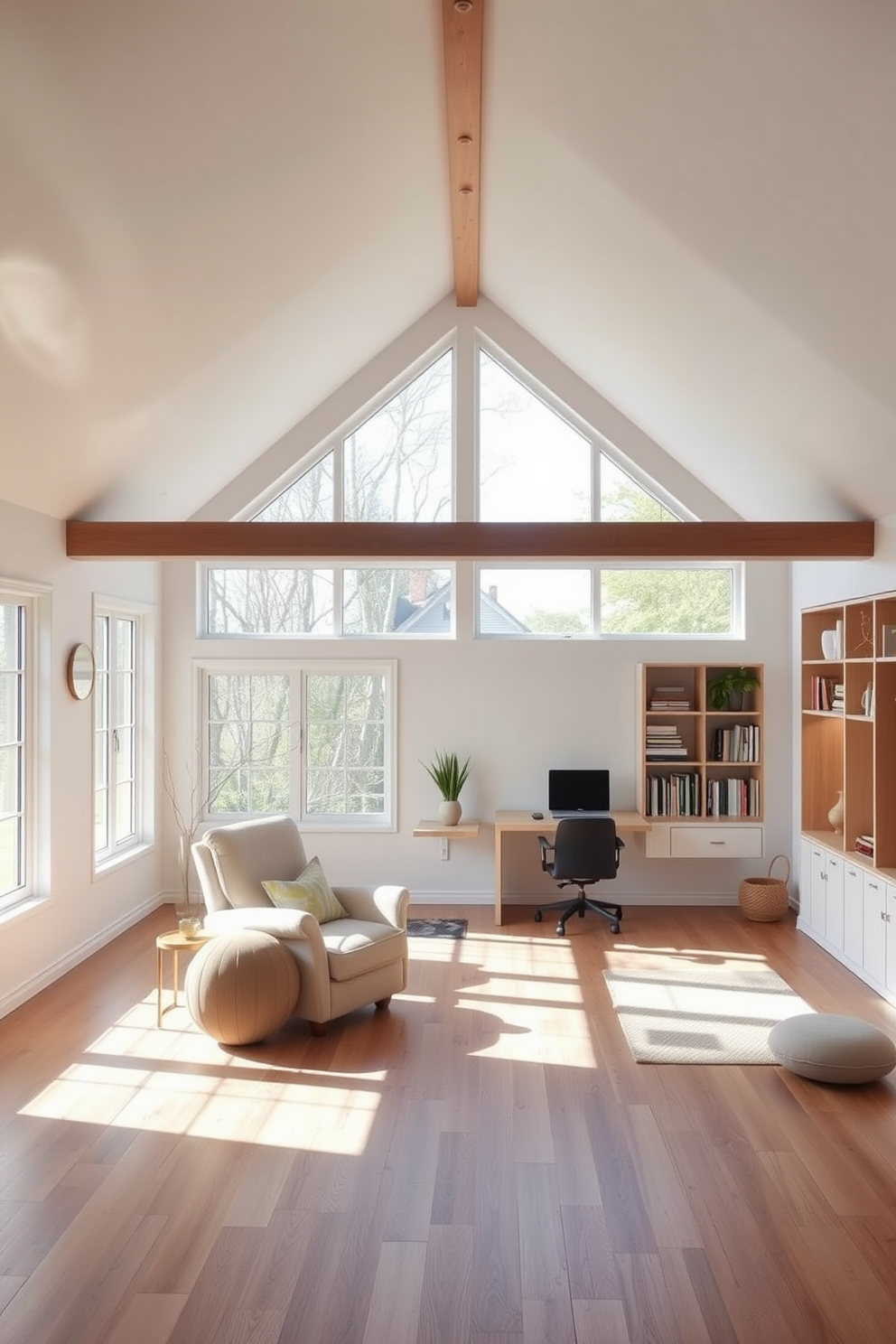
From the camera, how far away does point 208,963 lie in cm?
451

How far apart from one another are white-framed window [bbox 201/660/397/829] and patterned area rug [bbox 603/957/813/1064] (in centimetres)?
258

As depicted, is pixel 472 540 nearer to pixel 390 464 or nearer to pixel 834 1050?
pixel 390 464

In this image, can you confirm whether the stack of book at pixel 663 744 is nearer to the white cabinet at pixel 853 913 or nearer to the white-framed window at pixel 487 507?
the white-framed window at pixel 487 507

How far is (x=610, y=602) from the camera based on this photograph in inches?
299

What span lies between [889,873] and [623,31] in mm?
4161

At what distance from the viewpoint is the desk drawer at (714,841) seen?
7.13 m

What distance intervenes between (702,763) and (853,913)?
1.71m

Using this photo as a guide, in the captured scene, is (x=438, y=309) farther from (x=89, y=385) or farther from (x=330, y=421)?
(x=89, y=385)

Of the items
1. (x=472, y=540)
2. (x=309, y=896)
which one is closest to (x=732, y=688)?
(x=472, y=540)

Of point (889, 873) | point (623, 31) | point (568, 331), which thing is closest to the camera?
point (623, 31)

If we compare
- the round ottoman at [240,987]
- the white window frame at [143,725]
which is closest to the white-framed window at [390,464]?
the white window frame at [143,725]

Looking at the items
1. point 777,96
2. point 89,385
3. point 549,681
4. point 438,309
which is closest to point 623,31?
point 777,96

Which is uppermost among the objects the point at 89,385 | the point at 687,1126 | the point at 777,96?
the point at 777,96

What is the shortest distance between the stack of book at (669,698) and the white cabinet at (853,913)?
175 cm
